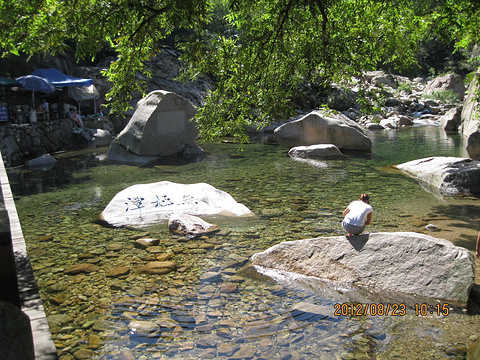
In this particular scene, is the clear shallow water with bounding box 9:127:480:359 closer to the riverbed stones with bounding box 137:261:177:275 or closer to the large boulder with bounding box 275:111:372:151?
the riverbed stones with bounding box 137:261:177:275

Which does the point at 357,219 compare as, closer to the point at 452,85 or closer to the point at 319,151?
the point at 319,151

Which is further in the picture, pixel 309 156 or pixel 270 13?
pixel 309 156

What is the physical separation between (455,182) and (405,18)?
5.29 metres

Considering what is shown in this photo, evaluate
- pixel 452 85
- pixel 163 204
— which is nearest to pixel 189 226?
pixel 163 204

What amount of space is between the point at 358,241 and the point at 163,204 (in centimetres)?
538

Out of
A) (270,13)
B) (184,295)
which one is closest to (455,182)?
(270,13)

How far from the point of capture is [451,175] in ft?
41.0

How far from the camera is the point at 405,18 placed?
30.9 ft

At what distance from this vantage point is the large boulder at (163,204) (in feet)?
32.7

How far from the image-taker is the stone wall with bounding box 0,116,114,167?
62.6ft

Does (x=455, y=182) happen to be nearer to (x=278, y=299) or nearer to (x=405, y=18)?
(x=405, y=18)
